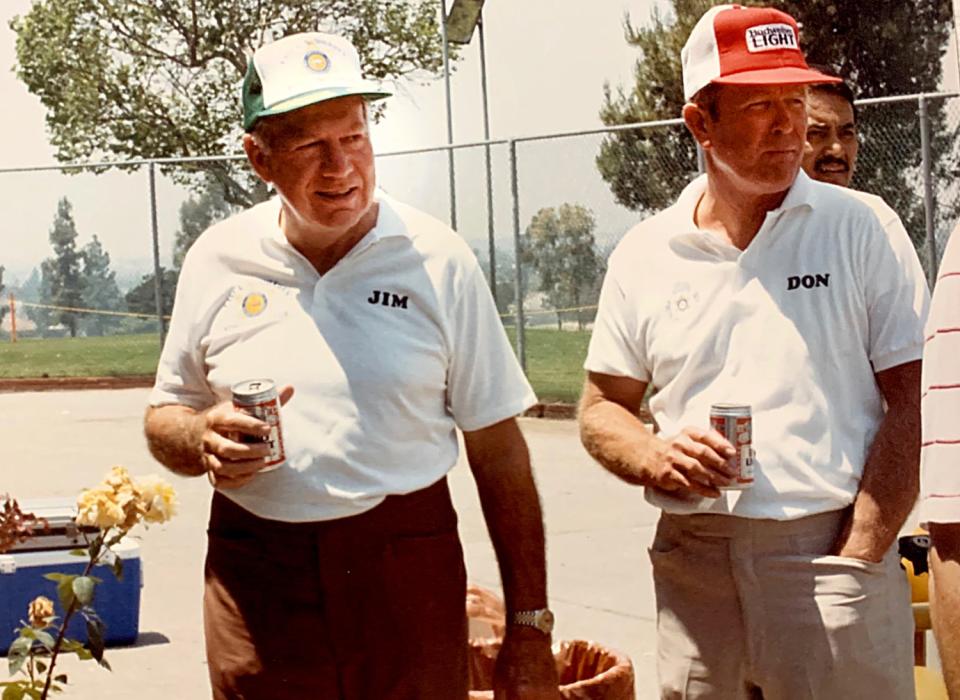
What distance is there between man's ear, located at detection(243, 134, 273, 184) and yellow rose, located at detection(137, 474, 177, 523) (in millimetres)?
870

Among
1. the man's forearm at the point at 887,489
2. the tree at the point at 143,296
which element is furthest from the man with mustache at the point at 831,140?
the tree at the point at 143,296

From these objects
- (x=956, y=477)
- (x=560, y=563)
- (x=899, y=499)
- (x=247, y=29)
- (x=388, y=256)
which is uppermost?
(x=247, y=29)

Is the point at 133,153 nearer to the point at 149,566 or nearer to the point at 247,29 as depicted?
the point at 247,29

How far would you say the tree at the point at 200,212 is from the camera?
23.5m

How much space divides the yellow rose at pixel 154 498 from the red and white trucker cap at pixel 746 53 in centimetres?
149

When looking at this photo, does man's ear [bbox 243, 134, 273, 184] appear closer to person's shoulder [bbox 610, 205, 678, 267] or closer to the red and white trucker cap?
person's shoulder [bbox 610, 205, 678, 267]

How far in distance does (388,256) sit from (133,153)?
107ft

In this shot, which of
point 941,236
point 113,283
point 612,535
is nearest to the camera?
point 612,535

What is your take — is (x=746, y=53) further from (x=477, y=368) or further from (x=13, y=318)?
(x=13, y=318)

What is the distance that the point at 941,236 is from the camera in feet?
54.1

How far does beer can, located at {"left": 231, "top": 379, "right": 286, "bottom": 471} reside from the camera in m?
3.01

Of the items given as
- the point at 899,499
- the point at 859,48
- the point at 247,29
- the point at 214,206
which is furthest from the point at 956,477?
the point at 247,29

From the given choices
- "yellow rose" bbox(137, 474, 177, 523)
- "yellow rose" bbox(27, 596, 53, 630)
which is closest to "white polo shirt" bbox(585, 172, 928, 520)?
"yellow rose" bbox(137, 474, 177, 523)

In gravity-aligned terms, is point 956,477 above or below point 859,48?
below
